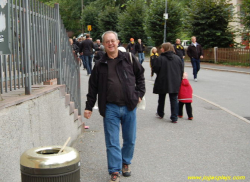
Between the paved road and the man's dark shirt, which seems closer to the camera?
the man's dark shirt

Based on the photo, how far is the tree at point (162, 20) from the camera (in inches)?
1478

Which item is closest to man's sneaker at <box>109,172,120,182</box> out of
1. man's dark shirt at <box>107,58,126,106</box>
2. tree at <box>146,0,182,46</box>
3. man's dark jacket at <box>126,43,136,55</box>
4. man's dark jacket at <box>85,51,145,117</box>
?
man's dark jacket at <box>85,51,145,117</box>

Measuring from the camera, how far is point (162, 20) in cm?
3781

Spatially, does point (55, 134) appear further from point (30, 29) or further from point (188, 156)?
point (188, 156)

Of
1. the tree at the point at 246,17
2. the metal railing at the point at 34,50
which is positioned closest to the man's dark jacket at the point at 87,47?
the metal railing at the point at 34,50

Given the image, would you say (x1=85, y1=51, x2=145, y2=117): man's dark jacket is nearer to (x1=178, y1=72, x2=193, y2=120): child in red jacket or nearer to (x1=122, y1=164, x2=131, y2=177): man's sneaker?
(x1=122, y1=164, x2=131, y2=177): man's sneaker

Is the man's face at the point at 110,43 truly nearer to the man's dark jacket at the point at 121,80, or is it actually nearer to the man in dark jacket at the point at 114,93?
the man in dark jacket at the point at 114,93

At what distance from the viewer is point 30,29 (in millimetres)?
4711

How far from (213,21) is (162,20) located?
31.8 ft

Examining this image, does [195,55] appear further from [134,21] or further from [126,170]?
[134,21]

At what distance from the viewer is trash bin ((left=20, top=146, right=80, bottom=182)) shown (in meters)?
2.67

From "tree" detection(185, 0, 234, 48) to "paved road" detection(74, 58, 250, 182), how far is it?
20145 millimetres

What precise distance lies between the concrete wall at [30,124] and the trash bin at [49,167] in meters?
0.85

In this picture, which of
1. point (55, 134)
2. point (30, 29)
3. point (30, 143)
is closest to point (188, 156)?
point (55, 134)
